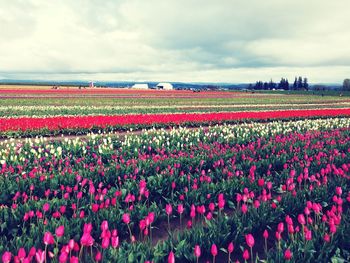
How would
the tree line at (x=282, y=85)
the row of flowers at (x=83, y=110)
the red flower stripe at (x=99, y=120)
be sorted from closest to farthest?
the red flower stripe at (x=99, y=120) < the row of flowers at (x=83, y=110) < the tree line at (x=282, y=85)

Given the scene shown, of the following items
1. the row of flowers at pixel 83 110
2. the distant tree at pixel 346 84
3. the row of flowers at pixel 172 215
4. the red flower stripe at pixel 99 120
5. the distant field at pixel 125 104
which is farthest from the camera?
the distant tree at pixel 346 84

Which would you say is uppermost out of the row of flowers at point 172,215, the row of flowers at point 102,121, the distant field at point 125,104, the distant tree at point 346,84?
the distant tree at point 346,84

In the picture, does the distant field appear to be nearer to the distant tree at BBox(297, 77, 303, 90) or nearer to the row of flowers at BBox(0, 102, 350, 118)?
the row of flowers at BBox(0, 102, 350, 118)

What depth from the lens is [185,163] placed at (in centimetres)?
896

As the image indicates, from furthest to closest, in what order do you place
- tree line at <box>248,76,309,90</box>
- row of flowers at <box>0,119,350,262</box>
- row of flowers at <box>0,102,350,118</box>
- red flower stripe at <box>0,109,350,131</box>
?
1. tree line at <box>248,76,309,90</box>
2. row of flowers at <box>0,102,350,118</box>
3. red flower stripe at <box>0,109,350,131</box>
4. row of flowers at <box>0,119,350,262</box>

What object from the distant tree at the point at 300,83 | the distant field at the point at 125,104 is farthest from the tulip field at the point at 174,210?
the distant tree at the point at 300,83

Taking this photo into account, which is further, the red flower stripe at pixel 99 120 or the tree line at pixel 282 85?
the tree line at pixel 282 85

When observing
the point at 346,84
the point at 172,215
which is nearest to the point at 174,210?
the point at 172,215

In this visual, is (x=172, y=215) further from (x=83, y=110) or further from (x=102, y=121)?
(x=83, y=110)

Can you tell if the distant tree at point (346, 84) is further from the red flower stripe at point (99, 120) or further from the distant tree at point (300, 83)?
the red flower stripe at point (99, 120)

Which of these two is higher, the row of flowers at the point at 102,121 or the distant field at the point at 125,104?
the distant field at the point at 125,104

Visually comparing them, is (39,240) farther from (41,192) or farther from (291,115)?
(291,115)

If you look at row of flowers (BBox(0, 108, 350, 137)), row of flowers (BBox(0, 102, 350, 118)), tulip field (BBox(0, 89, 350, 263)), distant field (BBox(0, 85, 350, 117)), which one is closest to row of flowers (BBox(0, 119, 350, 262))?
tulip field (BBox(0, 89, 350, 263))

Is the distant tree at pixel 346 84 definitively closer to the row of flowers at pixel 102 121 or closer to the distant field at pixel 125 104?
the distant field at pixel 125 104
